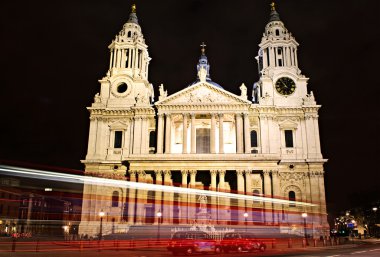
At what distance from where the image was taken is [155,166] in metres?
41.4

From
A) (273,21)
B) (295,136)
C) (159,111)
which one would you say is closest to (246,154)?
(295,136)

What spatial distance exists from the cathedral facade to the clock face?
0.13 metres

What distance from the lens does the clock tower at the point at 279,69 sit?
48125mm

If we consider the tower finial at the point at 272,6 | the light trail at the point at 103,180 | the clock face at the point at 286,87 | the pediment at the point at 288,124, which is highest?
the tower finial at the point at 272,6

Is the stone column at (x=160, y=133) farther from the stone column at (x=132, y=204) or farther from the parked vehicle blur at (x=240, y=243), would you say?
the parked vehicle blur at (x=240, y=243)

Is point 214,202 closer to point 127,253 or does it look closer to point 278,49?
point 127,253

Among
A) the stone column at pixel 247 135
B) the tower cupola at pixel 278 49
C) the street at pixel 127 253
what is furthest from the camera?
the tower cupola at pixel 278 49

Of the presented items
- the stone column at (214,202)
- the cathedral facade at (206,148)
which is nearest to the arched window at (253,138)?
the cathedral facade at (206,148)

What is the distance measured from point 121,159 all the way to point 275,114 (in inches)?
829

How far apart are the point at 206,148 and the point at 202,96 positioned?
688 cm

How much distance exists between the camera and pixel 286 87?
48531mm

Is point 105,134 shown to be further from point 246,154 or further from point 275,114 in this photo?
point 275,114

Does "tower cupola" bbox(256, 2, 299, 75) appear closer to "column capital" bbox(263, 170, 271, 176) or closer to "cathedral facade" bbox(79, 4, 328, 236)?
"cathedral facade" bbox(79, 4, 328, 236)

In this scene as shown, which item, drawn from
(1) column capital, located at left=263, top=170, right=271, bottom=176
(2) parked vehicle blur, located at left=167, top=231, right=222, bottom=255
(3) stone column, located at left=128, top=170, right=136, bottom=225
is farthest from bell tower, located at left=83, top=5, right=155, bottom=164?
(2) parked vehicle blur, located at left=167, top=231, right=222, bottom=255
